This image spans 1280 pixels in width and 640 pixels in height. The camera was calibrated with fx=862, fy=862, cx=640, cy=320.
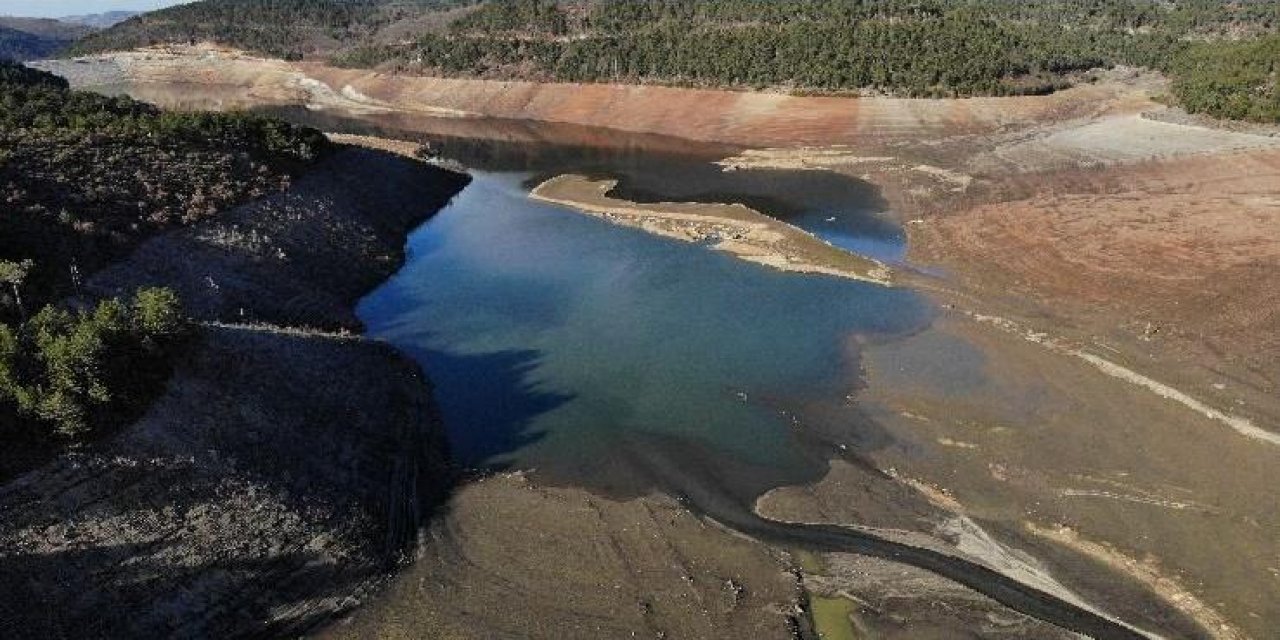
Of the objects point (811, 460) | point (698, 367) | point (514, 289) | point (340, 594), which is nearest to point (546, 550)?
point (340, 594)

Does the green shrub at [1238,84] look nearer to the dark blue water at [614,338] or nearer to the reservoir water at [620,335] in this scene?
the reservoir water at [620,335]

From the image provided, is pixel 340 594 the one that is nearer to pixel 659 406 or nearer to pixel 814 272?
pixel 659 406

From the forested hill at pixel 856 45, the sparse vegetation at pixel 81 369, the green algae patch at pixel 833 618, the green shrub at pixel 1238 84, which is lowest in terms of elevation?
the green algae patch at pixel 833 618

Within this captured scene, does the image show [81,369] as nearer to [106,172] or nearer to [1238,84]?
[106,172]

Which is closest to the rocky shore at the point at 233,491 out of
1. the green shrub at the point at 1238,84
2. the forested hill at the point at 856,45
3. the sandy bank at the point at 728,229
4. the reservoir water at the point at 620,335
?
the reservoir water at the point at 620,335

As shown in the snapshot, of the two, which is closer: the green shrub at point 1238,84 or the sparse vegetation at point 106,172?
the sparse vegetation at point 106,172

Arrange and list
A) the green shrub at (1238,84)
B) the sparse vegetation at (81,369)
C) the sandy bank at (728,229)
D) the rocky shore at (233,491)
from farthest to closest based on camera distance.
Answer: the green shrub at (1238,84) → the sandy bank at (728,229) → the sparse vegetation at (81,369) → the rocky shore at (233,491)

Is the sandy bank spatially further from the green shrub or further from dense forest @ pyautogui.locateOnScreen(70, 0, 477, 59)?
dense forest @ pyautogui.locateOnScreen(70, 0, 477, 59)
